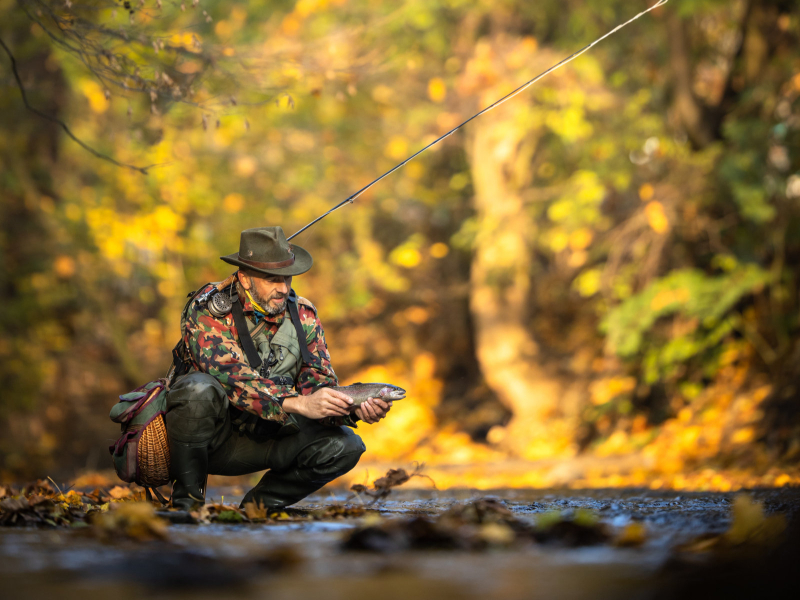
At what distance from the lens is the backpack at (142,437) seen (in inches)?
164

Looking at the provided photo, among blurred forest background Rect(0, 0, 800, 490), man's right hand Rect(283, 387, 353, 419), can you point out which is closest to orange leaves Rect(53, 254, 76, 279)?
blurred forest background Rect(0, 0, 800, 490)

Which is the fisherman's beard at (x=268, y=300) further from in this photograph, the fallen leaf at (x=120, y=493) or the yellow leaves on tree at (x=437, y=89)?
the yellow leaves on tree at (x=437, y=89)

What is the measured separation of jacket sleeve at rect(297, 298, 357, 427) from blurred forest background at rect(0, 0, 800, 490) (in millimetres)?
1983

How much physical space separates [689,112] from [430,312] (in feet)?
24.4

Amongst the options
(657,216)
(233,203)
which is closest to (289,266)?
(657,216)

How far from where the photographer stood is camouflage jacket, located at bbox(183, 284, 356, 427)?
4156 millimetres

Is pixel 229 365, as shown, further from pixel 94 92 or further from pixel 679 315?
pixel 94 92

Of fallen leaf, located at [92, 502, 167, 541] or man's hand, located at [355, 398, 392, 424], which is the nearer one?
fallen leaf, located at [92, 502, 167, 541]

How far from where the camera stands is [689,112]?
10.3 metres

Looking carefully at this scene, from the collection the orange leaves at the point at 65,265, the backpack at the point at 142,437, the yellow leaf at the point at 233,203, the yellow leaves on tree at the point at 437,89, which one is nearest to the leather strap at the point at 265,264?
the backpack at the point at 142,437

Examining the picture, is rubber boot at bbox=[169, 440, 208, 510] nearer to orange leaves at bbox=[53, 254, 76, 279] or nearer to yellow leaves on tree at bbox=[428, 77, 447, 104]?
yellow leaves on tree at bbox=[428, 77, 447, 104]

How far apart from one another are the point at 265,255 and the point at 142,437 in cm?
104

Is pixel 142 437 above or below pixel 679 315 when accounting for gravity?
below

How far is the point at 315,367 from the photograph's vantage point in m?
4.52
